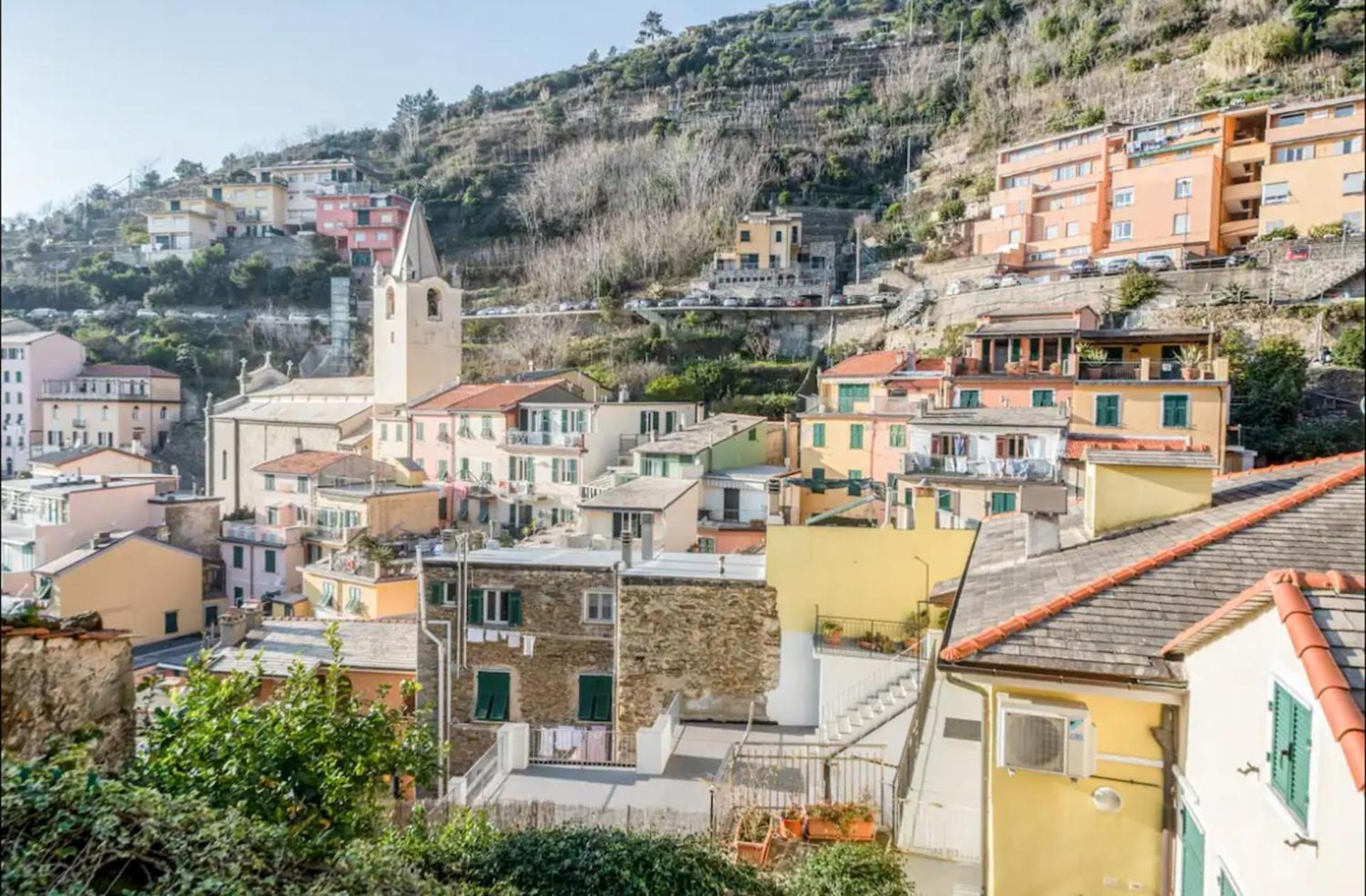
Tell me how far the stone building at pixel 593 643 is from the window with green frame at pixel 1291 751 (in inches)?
176

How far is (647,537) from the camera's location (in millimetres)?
6543

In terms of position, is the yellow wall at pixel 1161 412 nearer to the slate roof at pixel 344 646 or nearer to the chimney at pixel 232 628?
the slate roof at pixel 344 646

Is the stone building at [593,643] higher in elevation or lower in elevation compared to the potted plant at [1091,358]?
lower

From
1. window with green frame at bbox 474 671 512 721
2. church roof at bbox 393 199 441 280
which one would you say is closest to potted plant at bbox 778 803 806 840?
window with green frame at bbox 474 671 512 721

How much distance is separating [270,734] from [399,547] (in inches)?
248

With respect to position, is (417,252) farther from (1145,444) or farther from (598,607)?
(1145,444)

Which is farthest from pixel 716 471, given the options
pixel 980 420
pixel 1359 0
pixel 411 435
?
A: pixel 1359 0

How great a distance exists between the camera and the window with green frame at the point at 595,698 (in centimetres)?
616

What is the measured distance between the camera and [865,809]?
4.06 meters

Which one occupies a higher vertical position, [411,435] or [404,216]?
[404,216]

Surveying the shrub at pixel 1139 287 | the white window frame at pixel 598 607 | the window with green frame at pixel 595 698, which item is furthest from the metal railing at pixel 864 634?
the shrub at pixel 1139 287

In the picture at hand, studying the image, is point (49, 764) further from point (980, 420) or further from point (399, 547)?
point (399, 547)

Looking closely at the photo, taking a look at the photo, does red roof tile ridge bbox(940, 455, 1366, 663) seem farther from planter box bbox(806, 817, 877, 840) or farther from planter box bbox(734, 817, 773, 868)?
planter box bbox(734, 817, 773, 868)

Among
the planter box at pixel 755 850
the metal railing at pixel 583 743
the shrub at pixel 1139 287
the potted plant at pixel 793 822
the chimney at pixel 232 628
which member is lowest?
the metal railing at pixel 583 743
